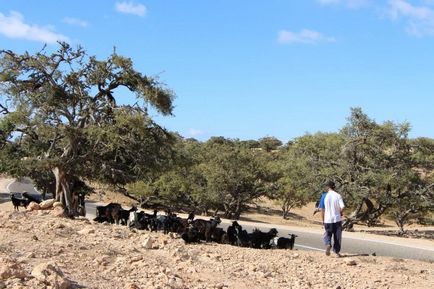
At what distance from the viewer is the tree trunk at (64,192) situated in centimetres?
1611

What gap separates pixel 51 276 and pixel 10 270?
18.8 inches

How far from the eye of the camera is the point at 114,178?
16.6 metres

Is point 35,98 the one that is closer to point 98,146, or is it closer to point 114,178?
point 98,146

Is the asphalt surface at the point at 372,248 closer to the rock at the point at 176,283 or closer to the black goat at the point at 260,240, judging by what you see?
the black goat at the point at 260,240

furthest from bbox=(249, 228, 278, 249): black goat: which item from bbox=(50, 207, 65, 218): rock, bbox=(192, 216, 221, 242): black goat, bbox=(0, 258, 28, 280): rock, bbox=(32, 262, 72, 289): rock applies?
bbox=(0, 258, 28, 280): rock

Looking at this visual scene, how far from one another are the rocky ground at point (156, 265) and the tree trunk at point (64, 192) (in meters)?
3.07

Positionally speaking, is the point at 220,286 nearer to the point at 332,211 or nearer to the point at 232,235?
the point at 332,211

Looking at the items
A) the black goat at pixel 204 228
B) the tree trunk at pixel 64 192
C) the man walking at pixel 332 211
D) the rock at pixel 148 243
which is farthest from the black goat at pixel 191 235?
the tree trunk at pixel 64 192

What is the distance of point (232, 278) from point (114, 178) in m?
8.41

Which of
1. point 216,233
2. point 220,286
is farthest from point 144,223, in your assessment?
point 220,286

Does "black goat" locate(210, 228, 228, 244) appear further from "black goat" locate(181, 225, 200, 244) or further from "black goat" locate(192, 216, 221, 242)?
"black goat" locate(181, 225, 200, 244)

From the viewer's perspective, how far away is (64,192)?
1691cm

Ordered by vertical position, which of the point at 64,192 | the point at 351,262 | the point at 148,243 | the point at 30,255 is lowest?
the point at 30,255

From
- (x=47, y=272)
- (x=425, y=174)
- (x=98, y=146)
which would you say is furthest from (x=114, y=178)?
(x=425, y=174)
